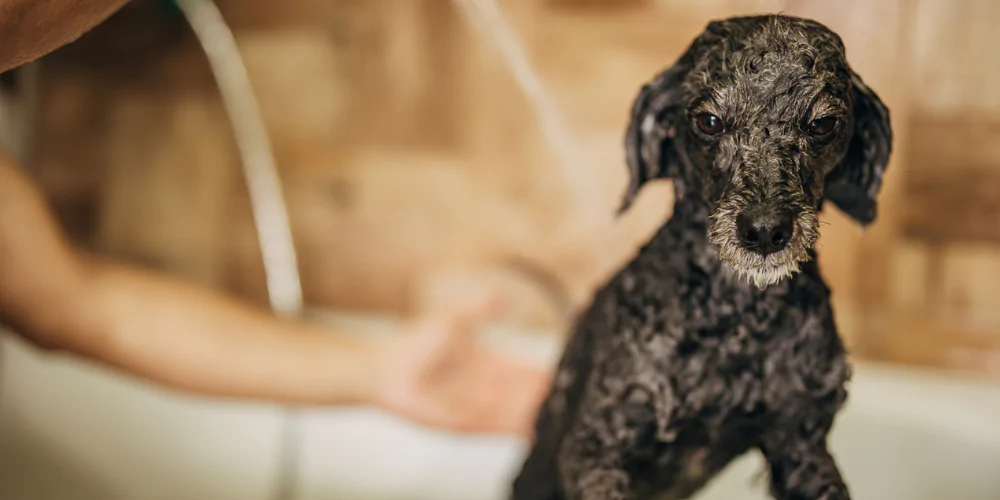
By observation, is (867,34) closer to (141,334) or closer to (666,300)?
(666,300)

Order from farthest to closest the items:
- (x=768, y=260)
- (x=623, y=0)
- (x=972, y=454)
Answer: (x=623, y=0) < (x=972, y=454) < (x=768, y=260)


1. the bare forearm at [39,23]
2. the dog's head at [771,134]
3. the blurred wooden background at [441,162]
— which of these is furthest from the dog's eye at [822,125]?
the blurred wooden background at [441,162]

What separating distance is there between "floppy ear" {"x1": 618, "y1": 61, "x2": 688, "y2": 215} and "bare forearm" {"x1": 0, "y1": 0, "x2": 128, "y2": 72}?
0.27 m

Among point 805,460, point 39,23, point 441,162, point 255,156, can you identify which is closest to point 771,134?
point 805,460

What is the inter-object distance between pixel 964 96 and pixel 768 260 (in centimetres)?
69

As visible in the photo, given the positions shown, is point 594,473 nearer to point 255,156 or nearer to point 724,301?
point 724,301

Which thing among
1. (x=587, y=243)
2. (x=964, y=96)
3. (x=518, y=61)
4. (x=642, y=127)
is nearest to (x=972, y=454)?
(x=964, y=96)

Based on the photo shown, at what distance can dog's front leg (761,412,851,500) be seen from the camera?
1.18 ft

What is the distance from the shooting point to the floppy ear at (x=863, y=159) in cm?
34

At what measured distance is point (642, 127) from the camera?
14.8 inches

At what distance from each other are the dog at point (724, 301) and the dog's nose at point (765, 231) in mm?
16

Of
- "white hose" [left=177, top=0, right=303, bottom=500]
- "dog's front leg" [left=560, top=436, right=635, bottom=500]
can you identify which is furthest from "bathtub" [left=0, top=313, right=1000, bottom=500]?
"dog's front leg" [left=560, top=436, right=635, bottom=500]

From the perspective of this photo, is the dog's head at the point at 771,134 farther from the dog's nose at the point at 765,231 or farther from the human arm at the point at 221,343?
the human arm at the point at 221,343

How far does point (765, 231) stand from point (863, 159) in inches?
4.3
